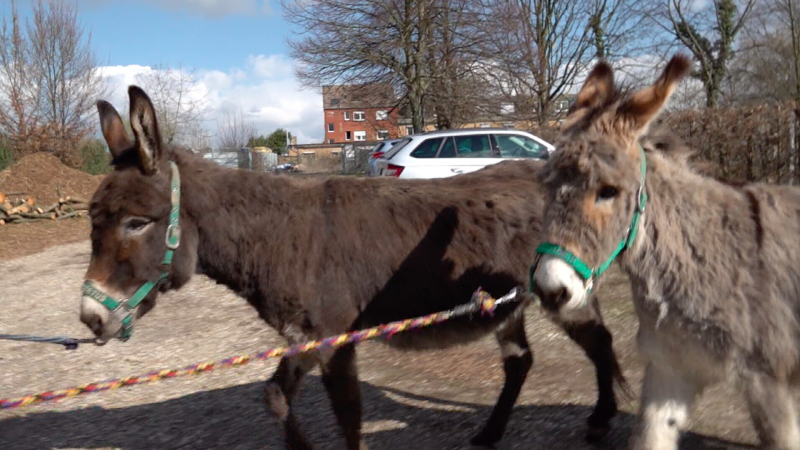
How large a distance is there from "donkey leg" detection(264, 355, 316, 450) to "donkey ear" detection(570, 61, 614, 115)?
1.97 metres

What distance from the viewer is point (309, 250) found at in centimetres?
352

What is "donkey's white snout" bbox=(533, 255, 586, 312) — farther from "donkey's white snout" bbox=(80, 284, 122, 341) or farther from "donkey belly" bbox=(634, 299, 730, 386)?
"donkey's white snout" bbox=(80, 284, 122, 341)

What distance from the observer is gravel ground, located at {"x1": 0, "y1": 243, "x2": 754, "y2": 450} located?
4.07 metres

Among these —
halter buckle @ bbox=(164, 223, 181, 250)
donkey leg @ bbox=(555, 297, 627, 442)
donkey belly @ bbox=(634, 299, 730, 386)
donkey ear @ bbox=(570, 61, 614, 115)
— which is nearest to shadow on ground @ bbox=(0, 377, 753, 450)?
donkey leg @ bbox=(555, 297, 627, 442)

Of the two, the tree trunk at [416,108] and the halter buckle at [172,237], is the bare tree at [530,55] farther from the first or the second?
the halter buckle at [172,237]

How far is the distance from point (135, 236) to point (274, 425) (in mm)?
2160

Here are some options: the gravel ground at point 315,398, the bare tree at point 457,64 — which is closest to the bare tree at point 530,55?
the bare tree at point 457,64

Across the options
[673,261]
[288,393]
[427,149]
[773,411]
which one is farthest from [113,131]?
[427,149]

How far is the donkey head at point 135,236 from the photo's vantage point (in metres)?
3.24

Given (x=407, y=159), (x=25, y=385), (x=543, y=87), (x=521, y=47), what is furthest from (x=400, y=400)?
(x=543, y=87)

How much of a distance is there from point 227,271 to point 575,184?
1.97 meters

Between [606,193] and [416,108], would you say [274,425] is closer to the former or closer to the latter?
[606,193]

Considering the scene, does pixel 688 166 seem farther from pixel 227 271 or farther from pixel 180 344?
pixel 180 344

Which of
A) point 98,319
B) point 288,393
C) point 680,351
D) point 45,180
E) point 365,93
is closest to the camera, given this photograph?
point 680,351
